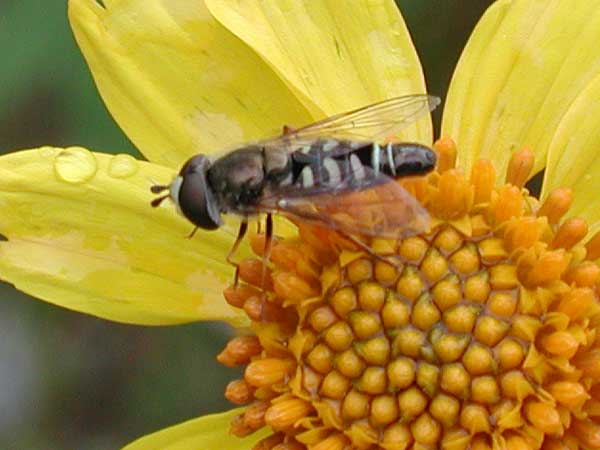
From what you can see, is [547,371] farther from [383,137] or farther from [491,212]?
[383,137]

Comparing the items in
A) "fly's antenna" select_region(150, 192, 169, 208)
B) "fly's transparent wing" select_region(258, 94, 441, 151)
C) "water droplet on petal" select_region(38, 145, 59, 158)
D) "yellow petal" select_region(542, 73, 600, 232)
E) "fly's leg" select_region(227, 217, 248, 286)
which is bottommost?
"yellow petal" select_region(542, 73, 600, 232)

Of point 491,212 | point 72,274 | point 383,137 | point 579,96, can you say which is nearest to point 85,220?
point 72,274

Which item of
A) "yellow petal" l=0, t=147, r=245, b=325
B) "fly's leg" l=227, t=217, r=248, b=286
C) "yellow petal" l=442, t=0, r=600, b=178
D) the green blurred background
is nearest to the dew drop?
"yellow petal" l=0, t=147, r=245, b=325

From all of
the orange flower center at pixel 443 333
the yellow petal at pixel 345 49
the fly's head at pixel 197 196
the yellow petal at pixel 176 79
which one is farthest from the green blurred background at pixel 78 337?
the orange flower center at pixel 443 333

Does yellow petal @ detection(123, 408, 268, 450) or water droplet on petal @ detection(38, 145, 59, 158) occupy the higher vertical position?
water droplet on petal @ detection(38, 145, 59, 158)

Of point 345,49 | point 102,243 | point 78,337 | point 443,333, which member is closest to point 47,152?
point 102,243

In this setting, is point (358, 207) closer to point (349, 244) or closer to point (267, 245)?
point (349, 244)

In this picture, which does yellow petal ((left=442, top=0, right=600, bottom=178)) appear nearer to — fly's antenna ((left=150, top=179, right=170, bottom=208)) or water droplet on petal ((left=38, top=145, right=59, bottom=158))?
fly's antenna ((left=150, top=179, right=170, bottom=208))
